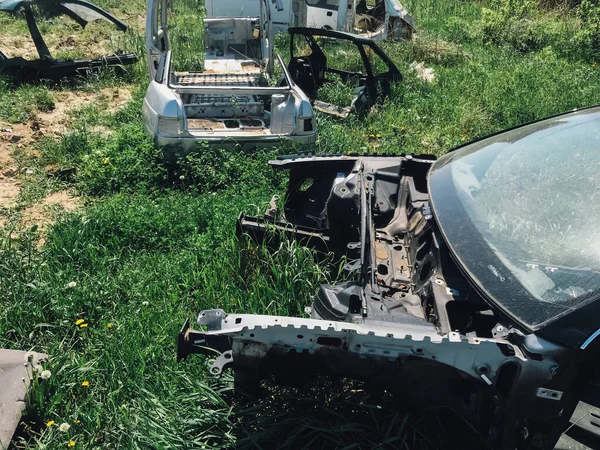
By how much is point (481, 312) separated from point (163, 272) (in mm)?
2447

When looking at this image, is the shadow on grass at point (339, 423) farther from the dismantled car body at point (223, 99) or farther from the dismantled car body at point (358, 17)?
the dismantled car body at point (358, 17)

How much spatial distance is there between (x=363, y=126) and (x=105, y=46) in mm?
6291

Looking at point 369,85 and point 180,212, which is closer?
point 180,212

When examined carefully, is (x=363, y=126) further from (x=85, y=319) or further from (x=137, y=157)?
(x=85, y=319)

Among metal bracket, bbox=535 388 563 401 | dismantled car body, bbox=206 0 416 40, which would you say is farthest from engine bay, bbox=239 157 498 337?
dismantled car body, bbox=206 0 416 40

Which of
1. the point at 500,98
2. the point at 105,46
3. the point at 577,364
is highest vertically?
the point at 577,364

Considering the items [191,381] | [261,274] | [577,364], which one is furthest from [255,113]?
[577,364]

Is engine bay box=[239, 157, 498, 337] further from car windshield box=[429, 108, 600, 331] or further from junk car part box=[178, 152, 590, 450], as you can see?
car windshield box=[429, 108, 600, 331]

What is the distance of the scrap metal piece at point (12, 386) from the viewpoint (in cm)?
290

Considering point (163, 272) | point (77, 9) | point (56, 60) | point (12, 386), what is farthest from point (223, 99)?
point (12, 386)

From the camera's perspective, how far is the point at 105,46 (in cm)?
1062

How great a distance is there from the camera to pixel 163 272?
4098 millimetres

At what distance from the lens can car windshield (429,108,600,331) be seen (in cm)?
223

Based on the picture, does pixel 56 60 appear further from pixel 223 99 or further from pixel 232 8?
pixel 223 99
